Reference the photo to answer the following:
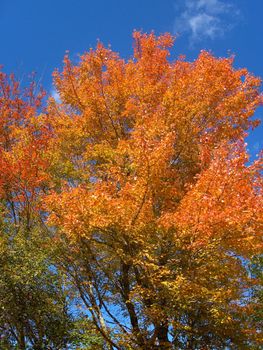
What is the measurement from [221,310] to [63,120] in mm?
7002

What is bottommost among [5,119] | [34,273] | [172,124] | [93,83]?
[34,273]

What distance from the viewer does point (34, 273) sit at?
8.91m

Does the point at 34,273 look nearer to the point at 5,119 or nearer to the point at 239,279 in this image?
the point at 239,279

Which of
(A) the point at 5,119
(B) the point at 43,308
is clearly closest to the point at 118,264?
(B) the point at 43,308

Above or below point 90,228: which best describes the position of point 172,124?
above

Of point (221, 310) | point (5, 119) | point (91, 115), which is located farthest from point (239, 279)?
point (5, 119)

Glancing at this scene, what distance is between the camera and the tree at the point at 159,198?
8133 mm

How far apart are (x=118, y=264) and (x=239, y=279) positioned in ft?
9.66

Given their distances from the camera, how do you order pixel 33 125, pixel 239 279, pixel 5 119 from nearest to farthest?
pixel 239 279 → pixel 33 125 → pixel 5 119

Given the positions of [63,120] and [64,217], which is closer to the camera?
[64,217]

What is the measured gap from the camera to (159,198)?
10141mm

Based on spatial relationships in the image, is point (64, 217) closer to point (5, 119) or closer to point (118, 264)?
point (118, 264)

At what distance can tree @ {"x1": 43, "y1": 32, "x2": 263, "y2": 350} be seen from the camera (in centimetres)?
813

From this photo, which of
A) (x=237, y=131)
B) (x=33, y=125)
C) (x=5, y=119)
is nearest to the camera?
(x=237, y=131)
